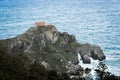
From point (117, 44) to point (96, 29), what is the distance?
117 feet

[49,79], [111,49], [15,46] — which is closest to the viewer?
[49,79]

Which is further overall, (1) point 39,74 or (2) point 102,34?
(2) point 102,34

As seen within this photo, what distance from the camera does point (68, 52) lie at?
13300 centimetres

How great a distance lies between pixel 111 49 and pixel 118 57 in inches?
511

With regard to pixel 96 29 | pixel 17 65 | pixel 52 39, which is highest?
pixel 17 65

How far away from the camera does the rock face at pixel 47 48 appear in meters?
124

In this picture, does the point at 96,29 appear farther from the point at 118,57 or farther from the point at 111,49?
the point at 118,57

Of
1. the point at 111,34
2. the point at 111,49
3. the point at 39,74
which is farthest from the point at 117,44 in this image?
the point at 39,74

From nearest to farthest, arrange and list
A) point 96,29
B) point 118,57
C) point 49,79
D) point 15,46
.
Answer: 1. point 49,79
2. point 15,46
3. point 118,57
4. point 96,29

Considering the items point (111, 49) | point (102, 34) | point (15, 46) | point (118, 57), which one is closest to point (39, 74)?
point (15, 46)

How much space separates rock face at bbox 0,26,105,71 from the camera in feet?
406

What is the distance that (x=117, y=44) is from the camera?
16500 cm

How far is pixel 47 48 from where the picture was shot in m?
128

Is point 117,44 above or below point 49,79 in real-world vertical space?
below
